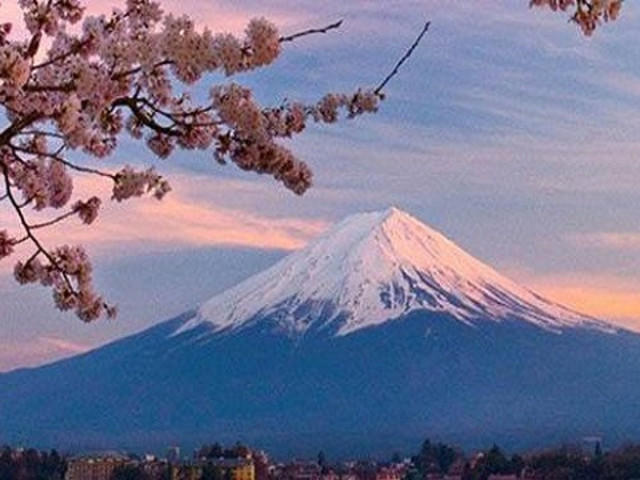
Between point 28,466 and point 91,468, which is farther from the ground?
point 28,466

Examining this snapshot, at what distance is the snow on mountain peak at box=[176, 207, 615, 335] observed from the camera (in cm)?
10575

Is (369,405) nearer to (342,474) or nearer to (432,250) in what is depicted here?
(432,250)

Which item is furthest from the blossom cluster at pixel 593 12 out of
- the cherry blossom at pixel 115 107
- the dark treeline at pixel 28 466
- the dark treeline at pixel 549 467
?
the dark treeline at pixel 549 467

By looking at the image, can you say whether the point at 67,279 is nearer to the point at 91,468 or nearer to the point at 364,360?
the point at 91,468

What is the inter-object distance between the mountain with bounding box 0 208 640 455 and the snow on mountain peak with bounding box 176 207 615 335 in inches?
3.2

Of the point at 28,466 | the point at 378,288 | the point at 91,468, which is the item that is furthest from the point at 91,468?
the point at 378,288

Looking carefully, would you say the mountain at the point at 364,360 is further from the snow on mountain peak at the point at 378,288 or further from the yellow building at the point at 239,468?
the yellow building at the point at 239,468

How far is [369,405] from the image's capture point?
10481 cm

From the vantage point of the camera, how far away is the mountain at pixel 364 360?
104 meters

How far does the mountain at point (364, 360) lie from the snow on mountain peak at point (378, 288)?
3.2 inches

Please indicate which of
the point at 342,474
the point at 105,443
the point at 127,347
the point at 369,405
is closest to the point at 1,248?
the point at 342,474

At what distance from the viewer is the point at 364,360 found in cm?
10856

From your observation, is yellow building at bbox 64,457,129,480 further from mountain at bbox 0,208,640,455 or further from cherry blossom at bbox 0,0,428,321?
mountain at bbox 0,208,640,455

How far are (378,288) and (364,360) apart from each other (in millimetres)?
4295
